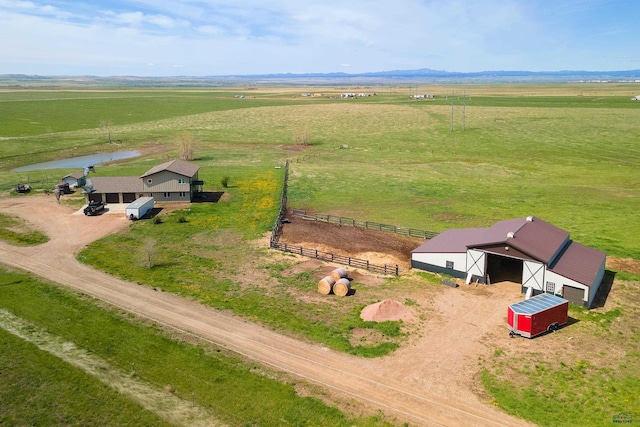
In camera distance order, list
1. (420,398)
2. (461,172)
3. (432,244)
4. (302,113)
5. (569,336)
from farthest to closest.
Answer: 1. (302,113)
2. (461,172)
3. (432,244)
4. (569,336)
5. (420,398)

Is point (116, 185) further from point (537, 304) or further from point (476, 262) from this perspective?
point (537, 304)

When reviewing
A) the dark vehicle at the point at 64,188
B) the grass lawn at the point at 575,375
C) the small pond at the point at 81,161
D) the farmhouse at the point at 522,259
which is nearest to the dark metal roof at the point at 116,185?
the dark vehicle at the point at 64,188

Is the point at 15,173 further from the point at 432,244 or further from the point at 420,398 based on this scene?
the point at 420,398

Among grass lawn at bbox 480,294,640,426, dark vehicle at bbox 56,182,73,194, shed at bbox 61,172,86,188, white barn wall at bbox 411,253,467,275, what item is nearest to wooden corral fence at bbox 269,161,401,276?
white barn wall at bbox 411,253,467,275

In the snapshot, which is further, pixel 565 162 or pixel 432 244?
pixel 565 162

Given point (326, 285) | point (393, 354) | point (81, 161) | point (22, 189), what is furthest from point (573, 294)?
point (81, 161)

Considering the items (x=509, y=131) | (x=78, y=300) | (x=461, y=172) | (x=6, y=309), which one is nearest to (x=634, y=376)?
(x=78, y=300)
